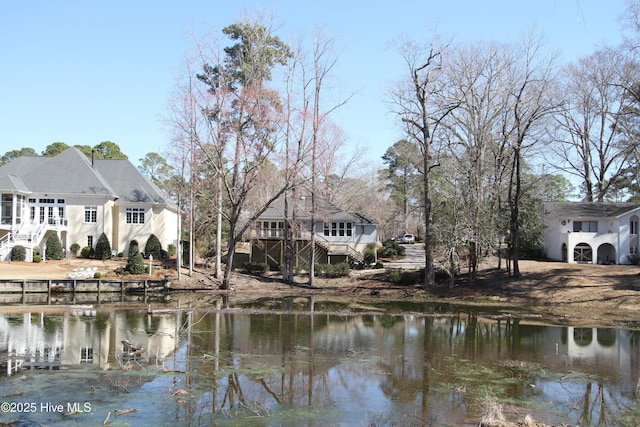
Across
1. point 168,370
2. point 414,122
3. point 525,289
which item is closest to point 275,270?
point 414,122

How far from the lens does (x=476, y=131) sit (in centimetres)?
3812

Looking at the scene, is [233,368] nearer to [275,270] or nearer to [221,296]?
[221,296]

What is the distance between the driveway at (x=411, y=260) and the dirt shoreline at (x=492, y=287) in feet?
12.4

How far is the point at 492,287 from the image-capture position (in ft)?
121

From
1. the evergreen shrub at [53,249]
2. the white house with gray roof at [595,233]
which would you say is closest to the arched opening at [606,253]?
the white house with gray roof at [595,233]

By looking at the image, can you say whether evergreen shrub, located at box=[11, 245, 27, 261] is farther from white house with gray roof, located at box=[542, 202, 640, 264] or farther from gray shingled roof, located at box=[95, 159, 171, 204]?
white house with gray roof, located at box=[542, 202, 640, 264]

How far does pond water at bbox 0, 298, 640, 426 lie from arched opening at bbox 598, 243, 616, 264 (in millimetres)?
21001

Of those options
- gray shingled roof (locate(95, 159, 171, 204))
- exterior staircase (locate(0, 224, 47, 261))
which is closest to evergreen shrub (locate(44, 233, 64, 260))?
exterior staircase (locate(0, 224, 47, 261))

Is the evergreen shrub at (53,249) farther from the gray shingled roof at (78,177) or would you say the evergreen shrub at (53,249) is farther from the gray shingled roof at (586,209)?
the gray shingled roof at (586,209)

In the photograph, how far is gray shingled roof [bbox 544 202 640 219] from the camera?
145 ft

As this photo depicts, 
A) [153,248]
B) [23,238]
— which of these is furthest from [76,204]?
[153,248]

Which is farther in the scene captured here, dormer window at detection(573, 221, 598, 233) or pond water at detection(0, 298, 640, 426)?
dormer window at detection(573, 221, 598, 233)

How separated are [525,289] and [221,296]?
61.9 feet

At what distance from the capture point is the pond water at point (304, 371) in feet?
37.8
